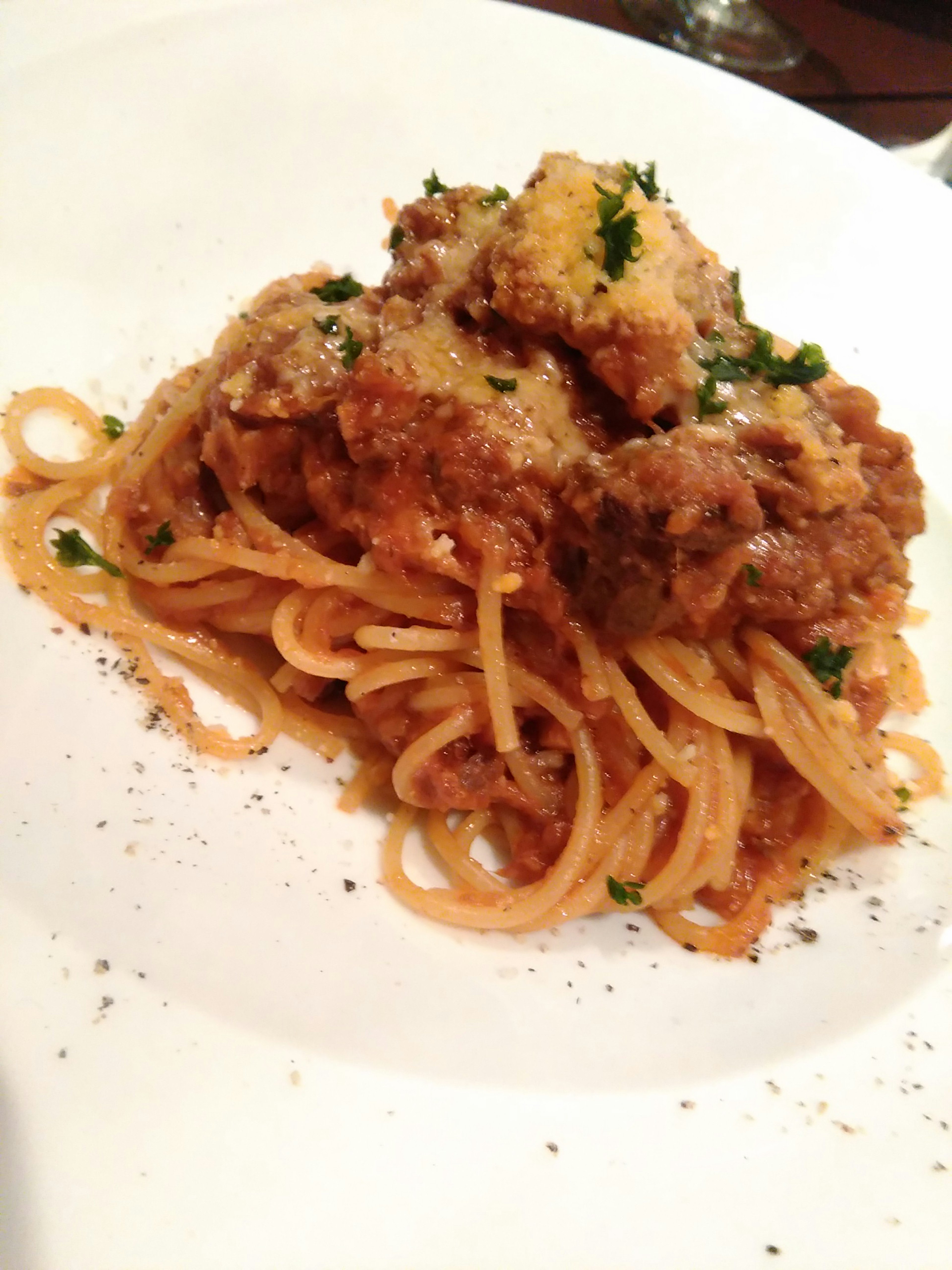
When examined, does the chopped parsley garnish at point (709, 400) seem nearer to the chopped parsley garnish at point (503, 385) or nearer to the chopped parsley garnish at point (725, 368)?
the chopped parsley garnish at point (725, 368)

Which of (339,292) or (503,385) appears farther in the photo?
(339,292)

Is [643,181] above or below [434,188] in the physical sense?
above

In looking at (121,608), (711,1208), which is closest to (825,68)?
(121,608)

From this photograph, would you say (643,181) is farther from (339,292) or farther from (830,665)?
(830,665)

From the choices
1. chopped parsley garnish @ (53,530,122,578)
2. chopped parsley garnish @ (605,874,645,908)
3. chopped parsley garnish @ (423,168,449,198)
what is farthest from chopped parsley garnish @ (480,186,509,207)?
chopped parsley garnish @ (605,874,645,908)

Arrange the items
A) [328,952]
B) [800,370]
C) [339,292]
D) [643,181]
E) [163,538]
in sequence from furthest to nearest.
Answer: [339,292] → [163,538] → [643,181] → [800,370] → [328,952]

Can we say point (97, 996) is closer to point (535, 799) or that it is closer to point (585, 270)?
point (535, 799)

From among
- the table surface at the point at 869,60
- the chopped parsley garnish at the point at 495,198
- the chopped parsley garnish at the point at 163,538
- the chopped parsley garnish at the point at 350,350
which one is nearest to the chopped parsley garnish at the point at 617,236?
the chopped parsley garnish at the point at 495,198

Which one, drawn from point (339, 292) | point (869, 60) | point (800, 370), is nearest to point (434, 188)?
point (339, 292)
